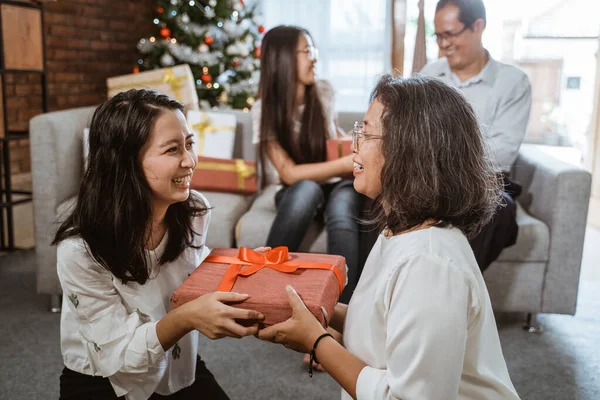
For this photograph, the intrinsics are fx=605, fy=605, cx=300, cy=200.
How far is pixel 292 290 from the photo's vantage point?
1145 millimetres

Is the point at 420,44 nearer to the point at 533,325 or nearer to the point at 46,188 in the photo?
the point at 533,325

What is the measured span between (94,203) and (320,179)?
4.55ft

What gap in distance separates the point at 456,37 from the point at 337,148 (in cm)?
69

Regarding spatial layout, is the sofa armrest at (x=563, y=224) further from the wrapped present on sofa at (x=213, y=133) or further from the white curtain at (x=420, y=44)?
the wrapped present on sofa at (x=213, y=133)

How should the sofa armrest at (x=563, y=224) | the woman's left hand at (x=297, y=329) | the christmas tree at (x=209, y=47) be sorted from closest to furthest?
the woman's left hand at (x=297, y=329) < the sofa armrest at (x=563, y=224) < the christmas tree at (x=209, y=47)

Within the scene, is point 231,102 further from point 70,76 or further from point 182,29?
point 70,76

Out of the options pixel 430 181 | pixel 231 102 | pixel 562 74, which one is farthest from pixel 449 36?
pixel 562 74

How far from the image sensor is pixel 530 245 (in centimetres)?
244

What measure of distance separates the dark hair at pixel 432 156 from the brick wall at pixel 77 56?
3.36 meters

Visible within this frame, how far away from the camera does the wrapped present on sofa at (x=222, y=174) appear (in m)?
2.85

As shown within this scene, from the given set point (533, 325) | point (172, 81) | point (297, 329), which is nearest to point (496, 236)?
point (533, 325)

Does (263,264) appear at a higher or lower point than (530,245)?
higher

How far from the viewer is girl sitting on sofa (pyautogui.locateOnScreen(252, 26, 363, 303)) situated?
2.45 meters

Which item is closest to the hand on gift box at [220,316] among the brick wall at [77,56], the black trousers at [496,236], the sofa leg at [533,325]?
the black trousers at [496,236]
